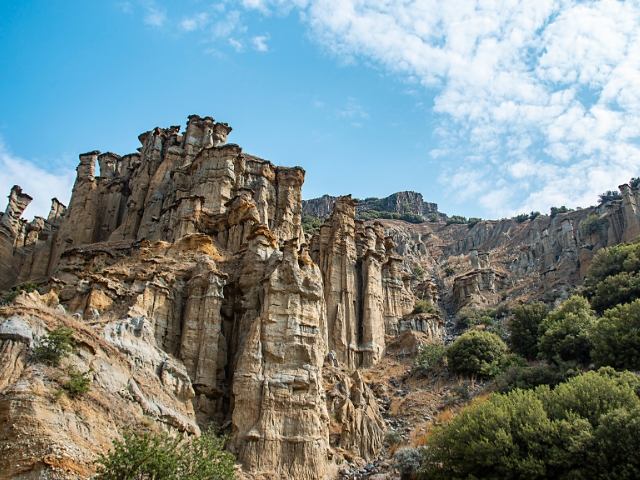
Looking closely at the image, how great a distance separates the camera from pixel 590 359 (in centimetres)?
3662

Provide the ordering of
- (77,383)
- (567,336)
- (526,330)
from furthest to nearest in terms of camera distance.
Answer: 1. (526,330)
2. (567,336)
3. (77,383)

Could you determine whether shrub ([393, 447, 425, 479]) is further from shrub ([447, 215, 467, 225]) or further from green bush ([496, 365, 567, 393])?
shrub ([447, 215, 467, 225])

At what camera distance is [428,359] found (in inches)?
1700

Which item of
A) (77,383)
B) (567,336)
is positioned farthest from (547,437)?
(77,383)

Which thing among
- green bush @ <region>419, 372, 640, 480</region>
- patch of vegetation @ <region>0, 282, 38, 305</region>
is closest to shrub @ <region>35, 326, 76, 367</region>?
patch of vegetation @ <region>0, 282, 38, 305</region>

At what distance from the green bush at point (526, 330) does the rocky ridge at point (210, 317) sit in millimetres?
7892

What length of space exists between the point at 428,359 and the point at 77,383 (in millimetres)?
28536

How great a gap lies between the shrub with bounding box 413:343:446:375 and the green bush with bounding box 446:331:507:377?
37.4 inches

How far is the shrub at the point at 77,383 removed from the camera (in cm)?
2039

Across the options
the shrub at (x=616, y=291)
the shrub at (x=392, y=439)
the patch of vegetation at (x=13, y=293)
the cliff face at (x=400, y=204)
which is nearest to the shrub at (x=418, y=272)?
the shrub at (x=616, y=291)

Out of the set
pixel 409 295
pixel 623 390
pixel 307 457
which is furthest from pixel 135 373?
pixel 409 295

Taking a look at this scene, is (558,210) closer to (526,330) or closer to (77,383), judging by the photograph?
(526,330)

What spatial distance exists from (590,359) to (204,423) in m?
24.7

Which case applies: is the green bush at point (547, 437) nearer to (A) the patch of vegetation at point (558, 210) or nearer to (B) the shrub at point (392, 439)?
(B) the shrub at point (392, 439)
